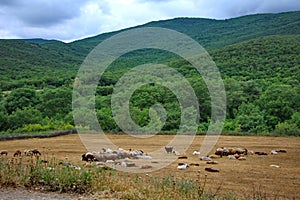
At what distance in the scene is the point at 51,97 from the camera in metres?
40.5

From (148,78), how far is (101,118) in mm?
15524

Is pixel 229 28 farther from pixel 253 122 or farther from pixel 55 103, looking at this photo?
pixel 253 122

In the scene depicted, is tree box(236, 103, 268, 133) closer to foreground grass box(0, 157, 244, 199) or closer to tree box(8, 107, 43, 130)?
tree box(8, 107, 43, 130)

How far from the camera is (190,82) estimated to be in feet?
136

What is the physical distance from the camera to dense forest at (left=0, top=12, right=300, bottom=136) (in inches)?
1233

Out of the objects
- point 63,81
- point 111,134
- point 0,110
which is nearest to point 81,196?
point 111,134

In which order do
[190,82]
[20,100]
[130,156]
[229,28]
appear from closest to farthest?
[130,156] < [20,100] < [190,82] < [229,28]

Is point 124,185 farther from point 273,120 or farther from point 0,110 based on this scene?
point 0,110

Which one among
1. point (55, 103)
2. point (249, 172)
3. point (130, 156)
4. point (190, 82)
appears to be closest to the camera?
point (249, 172)

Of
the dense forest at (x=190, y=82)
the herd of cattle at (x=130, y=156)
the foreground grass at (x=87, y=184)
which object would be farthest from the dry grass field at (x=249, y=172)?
the dense forest at (x=190, y=82)

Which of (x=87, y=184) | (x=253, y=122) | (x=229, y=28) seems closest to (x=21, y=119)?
(x=253, y=122)

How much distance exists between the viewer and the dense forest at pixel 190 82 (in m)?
31.3

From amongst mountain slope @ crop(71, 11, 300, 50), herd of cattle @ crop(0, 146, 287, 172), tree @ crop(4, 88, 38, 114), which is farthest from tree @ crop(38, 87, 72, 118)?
mountain slope @ crop(71, 11, 300, 50)

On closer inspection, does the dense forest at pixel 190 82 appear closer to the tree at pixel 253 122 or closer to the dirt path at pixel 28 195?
the tree at pixel 253 122
